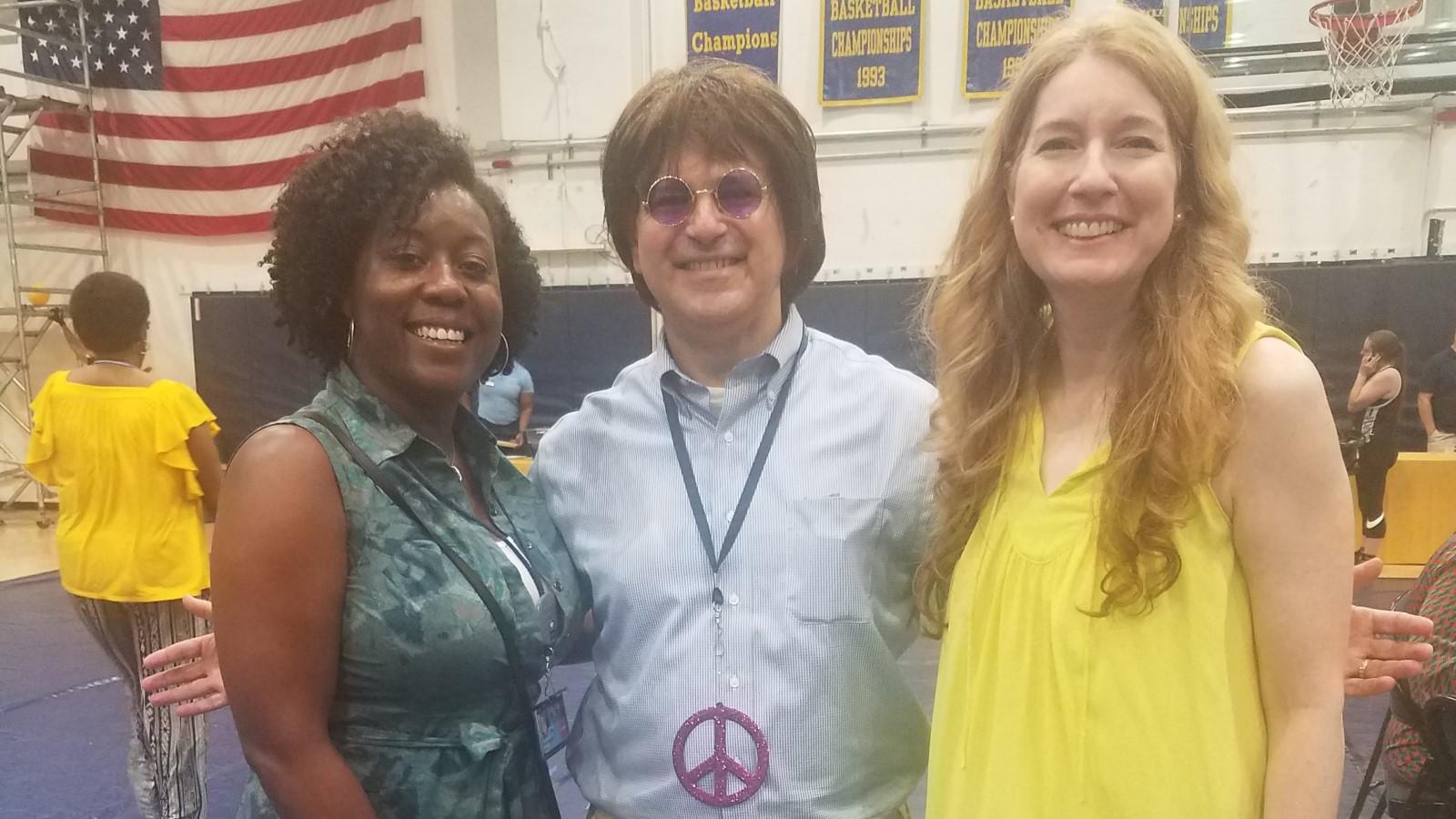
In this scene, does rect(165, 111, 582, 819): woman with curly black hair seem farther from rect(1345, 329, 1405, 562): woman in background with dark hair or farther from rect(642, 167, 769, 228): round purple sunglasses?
rect(1345, 329, 1405, 562): woman in background with dark hair

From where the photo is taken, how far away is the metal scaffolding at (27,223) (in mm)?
8602

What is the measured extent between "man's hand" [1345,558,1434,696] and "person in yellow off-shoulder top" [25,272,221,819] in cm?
338

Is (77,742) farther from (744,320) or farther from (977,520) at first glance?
(977,520)

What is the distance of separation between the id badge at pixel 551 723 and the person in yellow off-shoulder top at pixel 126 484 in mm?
2305

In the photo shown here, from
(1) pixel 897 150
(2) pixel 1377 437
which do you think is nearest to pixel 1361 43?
(2) pixel 1377 437

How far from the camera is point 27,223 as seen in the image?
31.3 feet

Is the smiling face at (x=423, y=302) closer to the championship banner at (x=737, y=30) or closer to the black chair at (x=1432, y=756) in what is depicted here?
the black chair at (x=1432, y=756)

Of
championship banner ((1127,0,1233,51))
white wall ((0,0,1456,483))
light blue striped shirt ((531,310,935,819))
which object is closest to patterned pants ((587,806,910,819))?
light blue striped shirt ((531,310,935,819))

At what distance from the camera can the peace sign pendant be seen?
4.24ft

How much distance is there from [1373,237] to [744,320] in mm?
8193

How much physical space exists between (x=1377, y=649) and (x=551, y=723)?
1.44 meters

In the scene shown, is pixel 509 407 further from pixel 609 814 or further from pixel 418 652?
pixel 418 652

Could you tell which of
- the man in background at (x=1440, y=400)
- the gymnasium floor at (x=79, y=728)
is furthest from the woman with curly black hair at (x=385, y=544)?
the man in background at (x=1440, y=400)

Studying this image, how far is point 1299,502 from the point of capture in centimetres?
106
